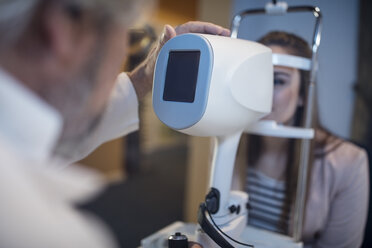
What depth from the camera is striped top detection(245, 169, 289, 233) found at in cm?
114

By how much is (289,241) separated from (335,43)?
705mm

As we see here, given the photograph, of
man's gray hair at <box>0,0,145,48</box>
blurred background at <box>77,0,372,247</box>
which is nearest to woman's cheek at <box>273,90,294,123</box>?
blurred background at <box>77,0,372,247</box>

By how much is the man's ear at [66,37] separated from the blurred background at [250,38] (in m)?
Result: 0.22

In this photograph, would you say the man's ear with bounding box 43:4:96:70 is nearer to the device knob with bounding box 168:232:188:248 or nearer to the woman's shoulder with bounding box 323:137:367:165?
the device knob with bounding box 168:232:188:248

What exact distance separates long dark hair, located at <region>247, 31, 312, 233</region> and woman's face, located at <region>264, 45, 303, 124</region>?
2cm

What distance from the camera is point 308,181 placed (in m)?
1.07

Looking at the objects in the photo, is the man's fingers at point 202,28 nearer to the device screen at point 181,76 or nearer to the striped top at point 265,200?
the device screen at point 181,76

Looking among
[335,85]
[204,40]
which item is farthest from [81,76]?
[335,85]

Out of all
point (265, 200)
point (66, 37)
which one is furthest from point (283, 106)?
point (66, 37)

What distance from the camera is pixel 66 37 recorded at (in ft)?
1.50

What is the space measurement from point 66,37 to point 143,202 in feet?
9.10

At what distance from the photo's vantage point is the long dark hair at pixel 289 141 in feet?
3.45

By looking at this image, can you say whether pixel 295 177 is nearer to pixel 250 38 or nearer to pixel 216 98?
pixel 250 38

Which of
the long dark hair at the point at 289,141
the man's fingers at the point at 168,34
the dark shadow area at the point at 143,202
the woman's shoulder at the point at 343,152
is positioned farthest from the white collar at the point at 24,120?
the dark shadow area at the point at 143,202
